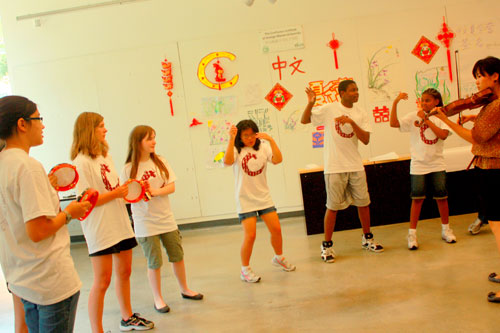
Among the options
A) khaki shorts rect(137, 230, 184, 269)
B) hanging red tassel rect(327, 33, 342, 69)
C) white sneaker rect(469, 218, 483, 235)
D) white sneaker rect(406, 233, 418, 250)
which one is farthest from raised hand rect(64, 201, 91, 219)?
hanging red tassel rect(327, 33, 342, 69)

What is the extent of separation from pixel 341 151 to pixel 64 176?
92.3 inches

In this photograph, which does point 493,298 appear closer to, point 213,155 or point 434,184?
point 434,184

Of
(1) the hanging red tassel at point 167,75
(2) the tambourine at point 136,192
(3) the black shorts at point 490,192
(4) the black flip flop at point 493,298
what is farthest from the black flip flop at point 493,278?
(1) the hanging red tassel at point 167,75

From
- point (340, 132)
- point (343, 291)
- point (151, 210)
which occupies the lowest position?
point (343, 291)

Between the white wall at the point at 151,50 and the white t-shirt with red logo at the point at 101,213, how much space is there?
322 cm

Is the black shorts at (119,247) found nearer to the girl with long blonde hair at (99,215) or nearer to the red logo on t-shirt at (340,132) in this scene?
the girl with long blonde hair at (99,215)

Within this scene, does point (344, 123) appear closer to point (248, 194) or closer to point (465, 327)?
point (248, 194)

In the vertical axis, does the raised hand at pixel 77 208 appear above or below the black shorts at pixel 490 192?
above

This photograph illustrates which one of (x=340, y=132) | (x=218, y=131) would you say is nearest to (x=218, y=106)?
(x=218, y=131)

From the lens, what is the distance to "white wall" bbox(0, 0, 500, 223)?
5.46 m

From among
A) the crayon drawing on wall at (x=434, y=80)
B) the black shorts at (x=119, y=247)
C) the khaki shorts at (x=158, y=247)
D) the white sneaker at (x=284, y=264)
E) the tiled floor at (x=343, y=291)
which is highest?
the crayon drawing on wall at (x=434, y=80)

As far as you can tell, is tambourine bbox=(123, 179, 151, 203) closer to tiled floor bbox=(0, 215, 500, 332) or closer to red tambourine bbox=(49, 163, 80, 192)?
red tambourine bbox=(49, 163, 80, 192)

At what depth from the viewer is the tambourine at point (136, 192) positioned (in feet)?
8.67

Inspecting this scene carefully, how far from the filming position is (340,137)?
370cm
